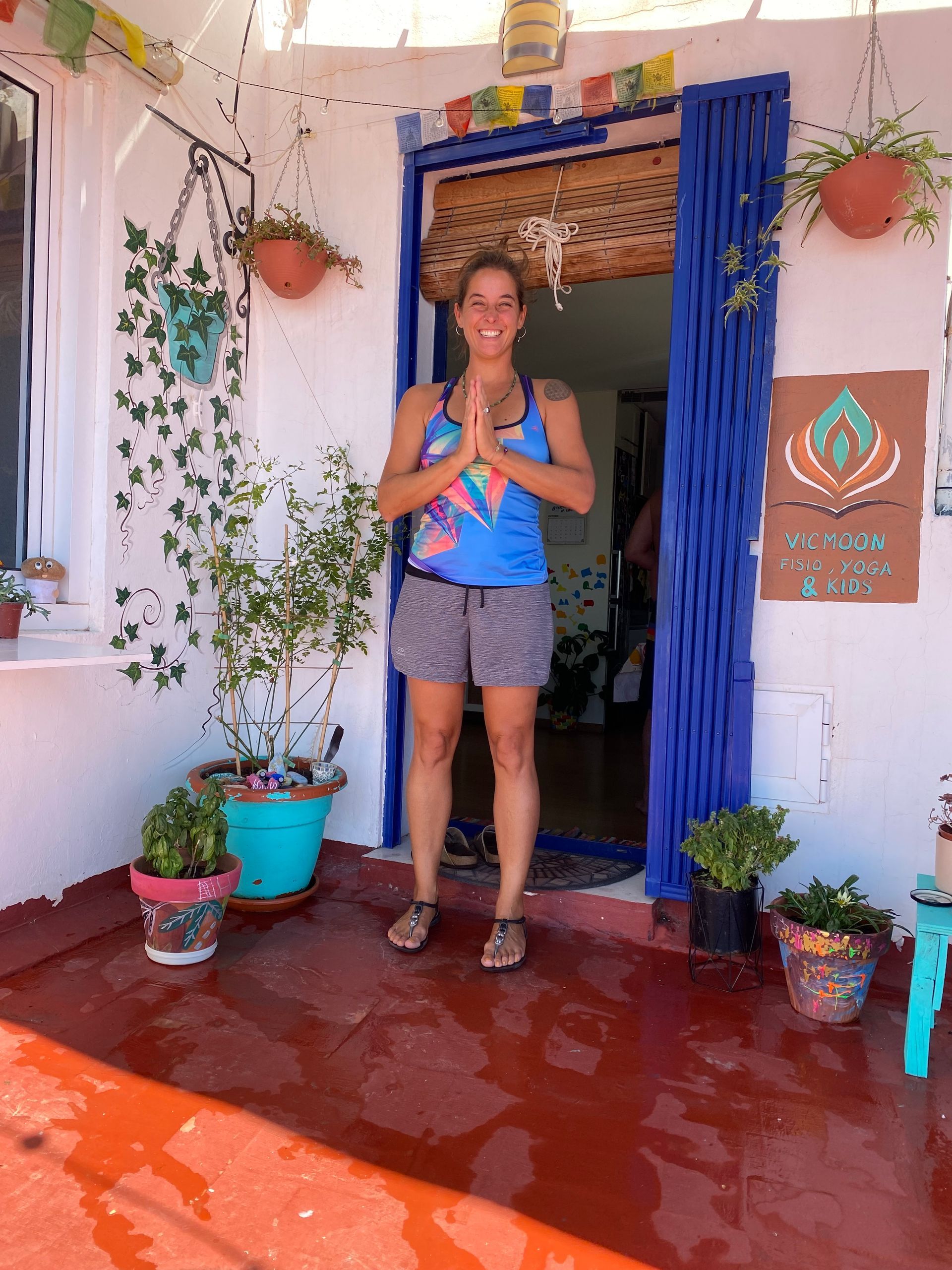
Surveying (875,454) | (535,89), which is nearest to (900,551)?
(875,454)

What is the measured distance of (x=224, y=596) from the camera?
9.95 ft

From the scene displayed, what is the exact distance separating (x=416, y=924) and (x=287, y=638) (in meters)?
1.08

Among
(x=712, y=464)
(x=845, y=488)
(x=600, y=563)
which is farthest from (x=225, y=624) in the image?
(x=600, y=563)

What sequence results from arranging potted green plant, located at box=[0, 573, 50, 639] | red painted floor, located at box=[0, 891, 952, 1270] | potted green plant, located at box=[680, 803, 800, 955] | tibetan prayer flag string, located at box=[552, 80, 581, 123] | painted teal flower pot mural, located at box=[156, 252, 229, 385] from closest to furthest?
red painted floor, located at box=[0, 891, 952, 1270] < potted green plant, located at box=[0, 573, 50, 639] < potted green plant, located at box=[680, 803, 800, 955] < tibetan prayer flag string, located at box=[552, 80, 581, 123] < painted teal flower pot mural, located at box=[156, 252, 229, 385]

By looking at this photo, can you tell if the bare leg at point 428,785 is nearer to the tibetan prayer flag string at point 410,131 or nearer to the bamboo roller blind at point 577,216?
the bamboo roller blind at point 577,216

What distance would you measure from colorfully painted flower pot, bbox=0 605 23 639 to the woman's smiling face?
1.44 metres

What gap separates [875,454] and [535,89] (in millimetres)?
1636

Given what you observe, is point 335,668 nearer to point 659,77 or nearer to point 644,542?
point 644,542

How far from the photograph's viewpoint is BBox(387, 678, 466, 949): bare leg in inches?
99.4

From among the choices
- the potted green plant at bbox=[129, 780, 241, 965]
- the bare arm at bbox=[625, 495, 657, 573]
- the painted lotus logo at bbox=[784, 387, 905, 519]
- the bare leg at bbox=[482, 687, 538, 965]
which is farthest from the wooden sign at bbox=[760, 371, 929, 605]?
the potted green plant at bbox=[129, 780, 241, 965]

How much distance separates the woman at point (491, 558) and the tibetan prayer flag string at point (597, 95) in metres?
0.72

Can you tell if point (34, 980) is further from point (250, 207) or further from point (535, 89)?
point (535, 89)

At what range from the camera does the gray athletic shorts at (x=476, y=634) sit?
95.0 inches

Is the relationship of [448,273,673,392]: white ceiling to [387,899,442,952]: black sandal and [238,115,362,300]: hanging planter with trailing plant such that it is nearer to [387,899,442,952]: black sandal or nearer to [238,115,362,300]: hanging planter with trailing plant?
Answer: [238,115,362,300]: hanging planter with trailing plant
